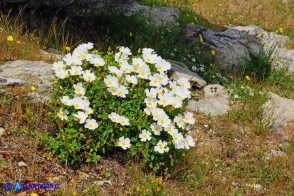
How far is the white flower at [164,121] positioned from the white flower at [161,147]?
0.18 meters

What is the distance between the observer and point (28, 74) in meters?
5.58

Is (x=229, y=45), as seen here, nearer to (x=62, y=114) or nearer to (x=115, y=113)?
(x=115, y=113)

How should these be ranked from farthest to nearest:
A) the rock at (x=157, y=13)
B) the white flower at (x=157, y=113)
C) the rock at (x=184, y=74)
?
Answer: the rock at (x=157, y=13) → the rock at (x=184, y=74) → the white flower at (x=157, y=113)

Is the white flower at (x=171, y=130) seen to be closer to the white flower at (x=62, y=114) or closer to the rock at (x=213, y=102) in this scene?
the white flower at (x=62, y=114)

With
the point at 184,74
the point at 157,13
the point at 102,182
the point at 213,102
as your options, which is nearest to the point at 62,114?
the point at 102,182

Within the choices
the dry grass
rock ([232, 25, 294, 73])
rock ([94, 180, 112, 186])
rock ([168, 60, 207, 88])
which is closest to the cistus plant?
rock ([94, 180, 112, 186])

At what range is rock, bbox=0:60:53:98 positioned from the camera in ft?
17.4

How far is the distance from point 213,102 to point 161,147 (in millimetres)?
2855

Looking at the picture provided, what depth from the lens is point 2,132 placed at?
4.61 m

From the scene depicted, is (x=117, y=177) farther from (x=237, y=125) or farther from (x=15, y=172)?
(x=237, y=125)

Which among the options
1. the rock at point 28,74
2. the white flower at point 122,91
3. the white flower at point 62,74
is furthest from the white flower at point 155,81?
the rock at point 28,74

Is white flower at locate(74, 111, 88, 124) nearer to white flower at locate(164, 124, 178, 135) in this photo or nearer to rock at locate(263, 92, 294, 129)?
white flower at locate(164, 124, 178, 135)

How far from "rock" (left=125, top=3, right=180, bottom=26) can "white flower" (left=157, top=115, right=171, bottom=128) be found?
6329 mm

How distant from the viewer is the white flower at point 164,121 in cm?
459
